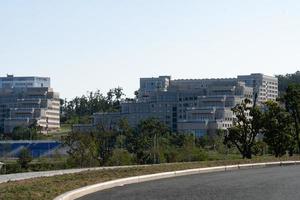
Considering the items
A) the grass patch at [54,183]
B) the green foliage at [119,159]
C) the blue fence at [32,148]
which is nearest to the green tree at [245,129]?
the green foliage at [119,159]

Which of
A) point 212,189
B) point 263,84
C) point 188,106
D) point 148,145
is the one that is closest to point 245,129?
point 148,145

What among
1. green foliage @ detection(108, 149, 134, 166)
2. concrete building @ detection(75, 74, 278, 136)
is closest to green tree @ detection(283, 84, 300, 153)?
green foliage @ detection(108, 149, 134, 166)

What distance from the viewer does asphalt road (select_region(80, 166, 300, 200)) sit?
548 inches

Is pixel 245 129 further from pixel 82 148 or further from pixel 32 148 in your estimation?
pixel 32 148

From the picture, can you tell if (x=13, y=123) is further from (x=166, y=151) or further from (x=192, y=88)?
(x=166, y=151)

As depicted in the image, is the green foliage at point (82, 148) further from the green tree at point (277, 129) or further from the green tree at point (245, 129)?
the green tree at point (277, 129)

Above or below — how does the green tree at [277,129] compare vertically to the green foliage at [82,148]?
above

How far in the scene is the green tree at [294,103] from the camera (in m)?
41.0

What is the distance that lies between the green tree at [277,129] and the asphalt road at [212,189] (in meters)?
20.6

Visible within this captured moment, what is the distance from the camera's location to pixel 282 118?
40.3 m

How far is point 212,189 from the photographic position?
1580 cm

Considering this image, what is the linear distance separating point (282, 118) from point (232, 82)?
431 ft

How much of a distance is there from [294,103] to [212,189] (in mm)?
26704

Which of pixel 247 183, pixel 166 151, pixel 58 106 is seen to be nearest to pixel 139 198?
pixel 247 183
